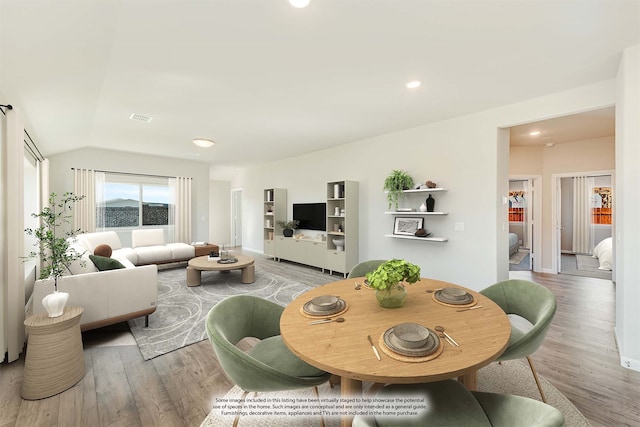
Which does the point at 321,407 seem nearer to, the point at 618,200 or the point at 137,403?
the point at 137,403

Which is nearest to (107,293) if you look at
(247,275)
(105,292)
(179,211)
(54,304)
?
(105,292)

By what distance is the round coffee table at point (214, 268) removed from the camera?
4332mm

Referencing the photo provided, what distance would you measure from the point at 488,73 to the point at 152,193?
7140 mm

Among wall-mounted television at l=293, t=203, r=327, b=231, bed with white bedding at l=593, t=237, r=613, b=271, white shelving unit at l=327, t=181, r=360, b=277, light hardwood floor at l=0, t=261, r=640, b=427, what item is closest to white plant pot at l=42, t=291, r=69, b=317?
light hardwood floor at l=0, t=261, r=640, b=427

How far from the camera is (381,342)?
1213 mm

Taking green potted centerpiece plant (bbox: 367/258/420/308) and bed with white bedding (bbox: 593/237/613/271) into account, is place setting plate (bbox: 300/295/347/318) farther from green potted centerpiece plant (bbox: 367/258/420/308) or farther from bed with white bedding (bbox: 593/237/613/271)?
bed with white bedding (bbox: 593/237/613/271)

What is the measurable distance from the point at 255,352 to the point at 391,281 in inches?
35.9

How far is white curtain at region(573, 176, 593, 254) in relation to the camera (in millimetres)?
7176

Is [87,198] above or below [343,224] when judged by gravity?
above

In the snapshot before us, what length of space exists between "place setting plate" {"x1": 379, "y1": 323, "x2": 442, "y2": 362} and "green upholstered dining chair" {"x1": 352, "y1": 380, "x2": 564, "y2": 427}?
0.26 meters

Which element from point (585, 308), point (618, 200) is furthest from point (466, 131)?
point (585, 308)

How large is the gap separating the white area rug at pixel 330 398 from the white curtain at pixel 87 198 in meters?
5.74

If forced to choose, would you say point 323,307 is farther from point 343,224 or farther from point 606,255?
point 606,255

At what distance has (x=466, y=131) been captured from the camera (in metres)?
3.84
